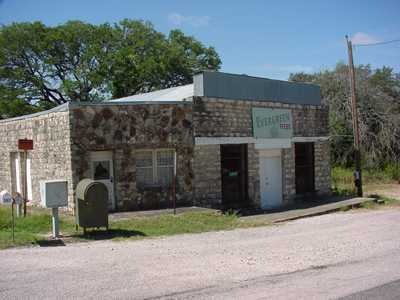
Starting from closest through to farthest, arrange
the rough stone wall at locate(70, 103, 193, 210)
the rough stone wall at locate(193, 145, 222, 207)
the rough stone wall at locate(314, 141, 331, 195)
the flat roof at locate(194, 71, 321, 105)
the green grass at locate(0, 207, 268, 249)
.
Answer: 1. the green grass at locate(0, 207, 268, 249)
2. the rough stone wall at locate(70, 103, 193, 210)
3. the rough stone wall at locate(193, 145, 222, 207)
4. the flat roof at locate(194, 71, 321, 105)
5. the rough stone wall at locate(314, 141, 331, 195)

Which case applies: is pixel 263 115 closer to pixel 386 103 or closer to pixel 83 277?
pixel 83 277

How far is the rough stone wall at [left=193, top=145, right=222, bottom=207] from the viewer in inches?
666

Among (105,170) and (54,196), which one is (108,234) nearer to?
(54,196)

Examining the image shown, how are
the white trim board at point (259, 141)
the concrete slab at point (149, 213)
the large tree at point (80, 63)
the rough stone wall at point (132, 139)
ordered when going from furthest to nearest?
the large tree at point (80, 63) → the white trim board at point (259, 141) → the rough stone wall at point (132, 139) → the concrete slab at point (149, 213)

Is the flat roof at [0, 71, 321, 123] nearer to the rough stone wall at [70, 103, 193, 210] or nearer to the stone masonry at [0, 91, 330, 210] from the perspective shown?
the stone masonry at [0, 91, 330, 210]

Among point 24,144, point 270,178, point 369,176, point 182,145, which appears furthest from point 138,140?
point 369,176

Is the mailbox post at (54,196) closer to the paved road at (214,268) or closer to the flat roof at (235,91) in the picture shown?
the paved road at (214,268)

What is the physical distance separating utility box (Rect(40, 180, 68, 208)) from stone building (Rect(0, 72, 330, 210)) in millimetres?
2176

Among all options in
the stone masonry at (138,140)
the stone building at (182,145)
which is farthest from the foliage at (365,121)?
the stone masonry at (138,140)

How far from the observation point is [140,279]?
785cm

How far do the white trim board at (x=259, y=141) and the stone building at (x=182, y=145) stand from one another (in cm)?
4

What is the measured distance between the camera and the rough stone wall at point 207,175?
16906 millimetres

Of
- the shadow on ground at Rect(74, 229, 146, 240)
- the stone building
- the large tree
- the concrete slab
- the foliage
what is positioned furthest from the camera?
the large tree

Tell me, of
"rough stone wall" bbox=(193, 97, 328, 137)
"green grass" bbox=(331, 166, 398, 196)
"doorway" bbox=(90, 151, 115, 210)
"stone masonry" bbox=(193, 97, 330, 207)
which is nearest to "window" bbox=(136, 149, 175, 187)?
"doorway" bbox=(90, 151, 115, 210)
